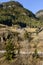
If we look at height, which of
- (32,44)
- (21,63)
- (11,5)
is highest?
(11,5)

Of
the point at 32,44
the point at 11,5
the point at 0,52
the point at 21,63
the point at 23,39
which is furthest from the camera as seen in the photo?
the point at 11,5

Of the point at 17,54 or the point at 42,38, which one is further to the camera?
the point at 42,38

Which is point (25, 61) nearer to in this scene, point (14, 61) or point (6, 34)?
point (14, 61)

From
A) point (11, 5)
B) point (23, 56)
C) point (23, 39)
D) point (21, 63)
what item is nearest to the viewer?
point (21, 63)

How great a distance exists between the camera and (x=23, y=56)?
37656 millimetres

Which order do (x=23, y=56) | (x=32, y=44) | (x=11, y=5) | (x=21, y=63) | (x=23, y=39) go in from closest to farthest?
1. (x=21, y=63)
2. (x=23, y=56)
3. (x=32, y=44)
4. (x=23, y=39)
5. (x=11, y=5)

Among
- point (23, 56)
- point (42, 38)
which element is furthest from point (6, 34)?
point (23, 56)

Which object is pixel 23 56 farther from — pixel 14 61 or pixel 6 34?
pixel 6 34

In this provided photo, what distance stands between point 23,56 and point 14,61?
6.85 ft

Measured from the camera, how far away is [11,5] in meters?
199

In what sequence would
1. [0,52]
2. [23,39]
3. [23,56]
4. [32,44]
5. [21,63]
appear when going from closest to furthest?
1. [21,63]
2. [23,56]
3. [0,52]
4. [32,44]
5. [23,39]

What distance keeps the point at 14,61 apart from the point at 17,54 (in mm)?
2993

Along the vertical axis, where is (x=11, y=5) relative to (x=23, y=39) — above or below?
above

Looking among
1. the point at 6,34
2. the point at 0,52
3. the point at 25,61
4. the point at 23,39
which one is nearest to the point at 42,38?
the point at 23,39
